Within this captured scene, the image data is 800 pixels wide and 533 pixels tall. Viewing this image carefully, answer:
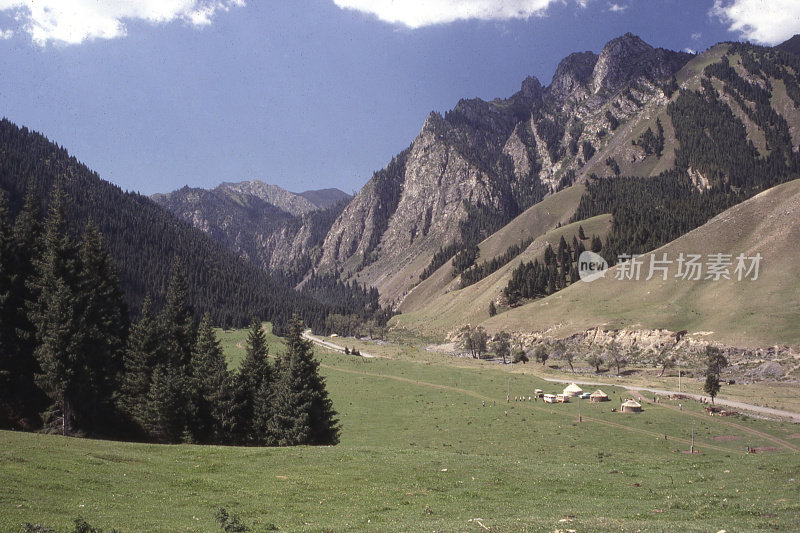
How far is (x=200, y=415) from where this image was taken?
4644 cm

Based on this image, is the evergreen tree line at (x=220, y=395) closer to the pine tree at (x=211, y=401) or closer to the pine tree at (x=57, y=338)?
the pine tree at (x=211, y=401)

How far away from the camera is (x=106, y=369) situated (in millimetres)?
45938

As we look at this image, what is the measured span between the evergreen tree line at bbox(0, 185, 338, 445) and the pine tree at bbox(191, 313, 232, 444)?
10 cm

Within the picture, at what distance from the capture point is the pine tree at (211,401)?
151 ft

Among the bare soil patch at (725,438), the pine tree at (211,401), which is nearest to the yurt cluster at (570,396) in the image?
the bare soil patch at (725,438)

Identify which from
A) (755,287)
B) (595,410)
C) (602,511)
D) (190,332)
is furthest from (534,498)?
(755,287)

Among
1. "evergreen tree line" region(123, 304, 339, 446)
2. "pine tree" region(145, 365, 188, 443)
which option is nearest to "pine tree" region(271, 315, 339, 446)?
"evergreen tree line" region(123, 304, 339, 446)

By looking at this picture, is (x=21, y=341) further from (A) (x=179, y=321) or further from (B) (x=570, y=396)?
(B) (x=570, y=396)

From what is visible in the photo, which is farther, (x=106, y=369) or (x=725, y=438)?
(x=725, y=438)

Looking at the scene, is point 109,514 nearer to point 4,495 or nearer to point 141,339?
point 4,495

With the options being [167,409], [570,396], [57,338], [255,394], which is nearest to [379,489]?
[167,409]

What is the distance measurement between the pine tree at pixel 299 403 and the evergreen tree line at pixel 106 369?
0.11 m

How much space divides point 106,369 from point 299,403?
739 inches

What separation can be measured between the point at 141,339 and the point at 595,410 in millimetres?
61217
